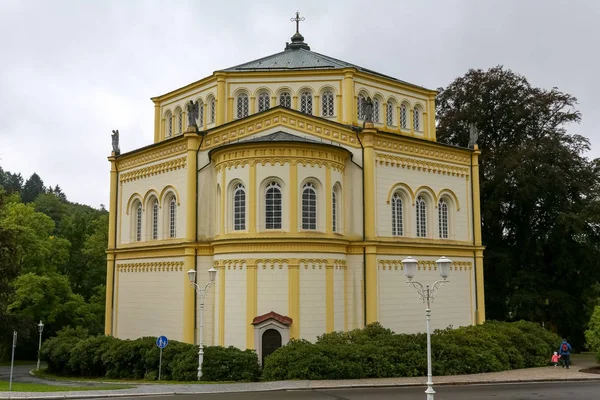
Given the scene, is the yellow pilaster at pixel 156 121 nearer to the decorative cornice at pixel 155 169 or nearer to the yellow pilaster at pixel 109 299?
the decorative cornice at pixel 155 169

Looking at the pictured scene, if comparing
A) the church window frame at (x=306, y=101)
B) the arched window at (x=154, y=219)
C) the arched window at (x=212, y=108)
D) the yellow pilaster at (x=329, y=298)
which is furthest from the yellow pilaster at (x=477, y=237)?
the arched window at (x=154, y=219)

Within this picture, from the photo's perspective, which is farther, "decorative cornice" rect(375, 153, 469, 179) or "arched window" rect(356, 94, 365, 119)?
"arched window" rect(356, 94, 365, 119)

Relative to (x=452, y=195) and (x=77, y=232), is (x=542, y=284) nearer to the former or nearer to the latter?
(x=452, y=195)

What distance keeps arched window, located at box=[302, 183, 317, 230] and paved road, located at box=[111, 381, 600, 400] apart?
883cm

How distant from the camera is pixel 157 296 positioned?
31094mm

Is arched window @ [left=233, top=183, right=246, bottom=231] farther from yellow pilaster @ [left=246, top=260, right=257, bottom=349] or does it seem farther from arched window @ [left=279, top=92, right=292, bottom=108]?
arched window @ [left=279, top=92, right=292, bottom=108]

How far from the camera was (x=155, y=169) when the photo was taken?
32312mm

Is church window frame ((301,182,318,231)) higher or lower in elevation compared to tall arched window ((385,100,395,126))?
lower

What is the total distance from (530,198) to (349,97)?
14.8 metres

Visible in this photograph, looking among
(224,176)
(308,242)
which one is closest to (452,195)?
(308,242)

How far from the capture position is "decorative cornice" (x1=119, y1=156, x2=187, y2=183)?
3067 cm

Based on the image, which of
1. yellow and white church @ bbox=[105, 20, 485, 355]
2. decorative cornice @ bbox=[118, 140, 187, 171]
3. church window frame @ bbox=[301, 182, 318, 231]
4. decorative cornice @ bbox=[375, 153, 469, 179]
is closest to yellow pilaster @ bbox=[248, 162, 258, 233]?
yellow and white church @ bbox=[105, 20, 485, 355]

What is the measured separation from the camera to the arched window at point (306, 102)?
105ft

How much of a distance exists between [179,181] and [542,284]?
2429cm
